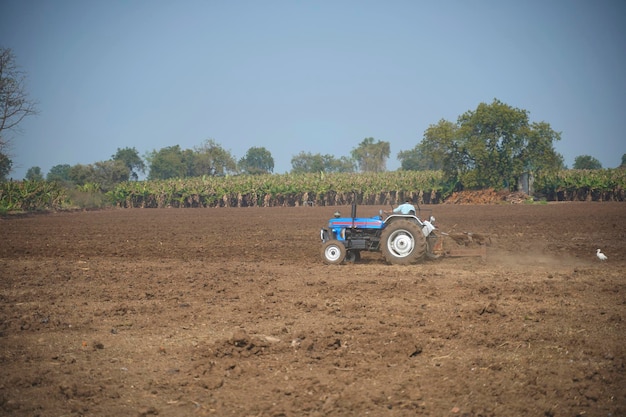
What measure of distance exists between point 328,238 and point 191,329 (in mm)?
5963

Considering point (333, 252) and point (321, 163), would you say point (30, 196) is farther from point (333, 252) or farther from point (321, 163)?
point (321, 163)

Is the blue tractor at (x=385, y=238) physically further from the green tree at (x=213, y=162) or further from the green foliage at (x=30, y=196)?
the green tree at (x=213, y=162)

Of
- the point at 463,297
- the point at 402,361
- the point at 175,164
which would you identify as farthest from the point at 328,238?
the point at 175,164

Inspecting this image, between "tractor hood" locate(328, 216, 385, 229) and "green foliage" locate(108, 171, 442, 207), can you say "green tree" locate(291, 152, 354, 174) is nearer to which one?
"green foliage" locate(108, 171, 442, 207)

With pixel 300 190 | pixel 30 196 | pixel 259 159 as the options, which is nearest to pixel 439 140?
pixel 300 190

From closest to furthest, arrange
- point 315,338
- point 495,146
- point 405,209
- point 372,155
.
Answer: point 315,338
point 405,209
point 495,146
point 372,155

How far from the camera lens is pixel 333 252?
12438 mm

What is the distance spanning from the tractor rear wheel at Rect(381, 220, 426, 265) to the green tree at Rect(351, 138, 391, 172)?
109 m

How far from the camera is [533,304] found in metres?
8.39

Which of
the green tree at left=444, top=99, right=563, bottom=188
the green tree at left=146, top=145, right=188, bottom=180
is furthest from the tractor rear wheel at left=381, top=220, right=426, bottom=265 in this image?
the green tree at left=146, top=145, right=188, bottom=180

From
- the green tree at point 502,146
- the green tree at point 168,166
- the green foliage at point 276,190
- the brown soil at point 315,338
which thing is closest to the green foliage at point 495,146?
the green tree at point 502,146

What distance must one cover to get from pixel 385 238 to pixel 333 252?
3.74ft

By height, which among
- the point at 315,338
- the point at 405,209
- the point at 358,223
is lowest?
the point at 315,338

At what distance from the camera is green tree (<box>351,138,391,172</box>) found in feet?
399
